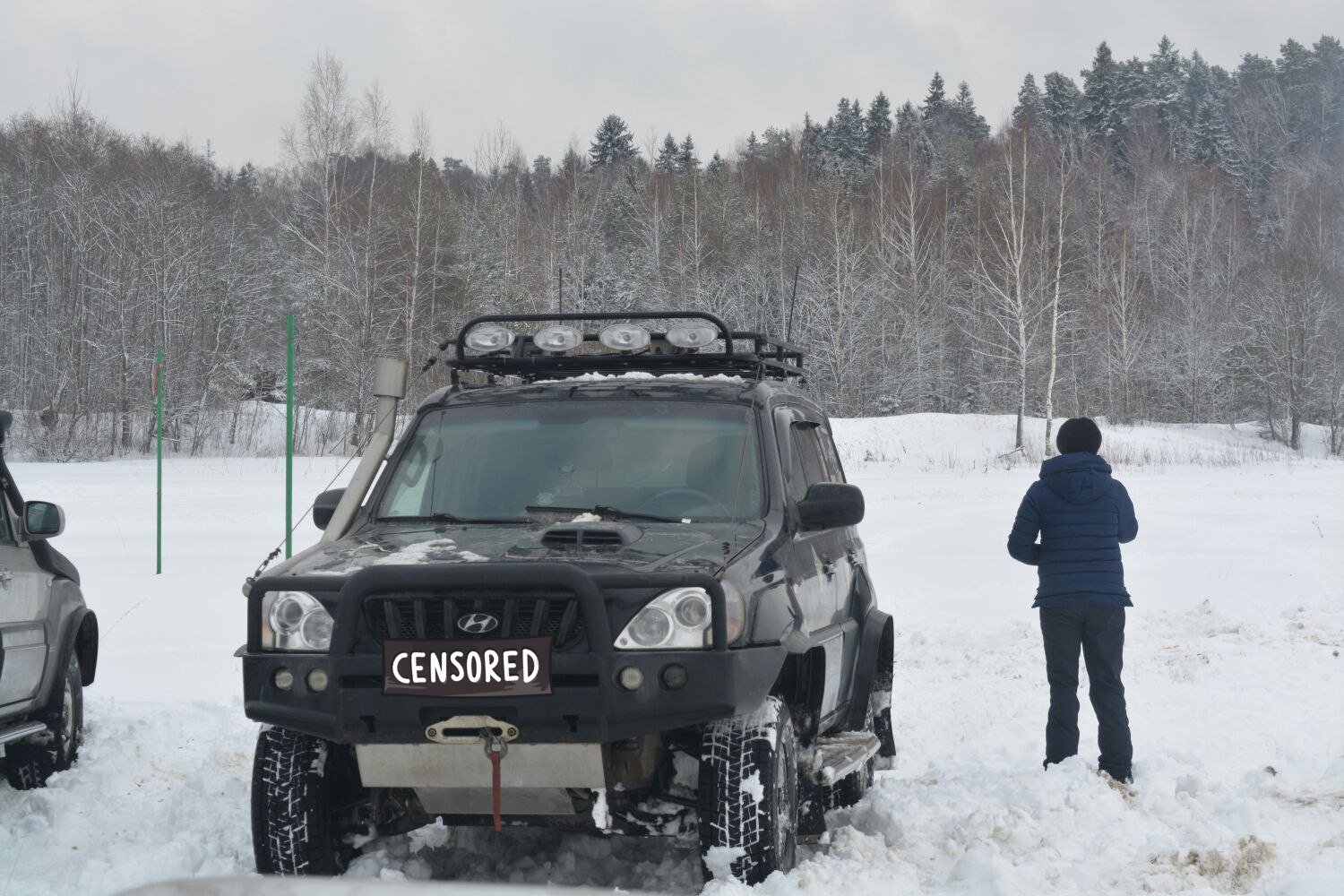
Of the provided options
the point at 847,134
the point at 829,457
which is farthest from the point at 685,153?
the point at 829,457

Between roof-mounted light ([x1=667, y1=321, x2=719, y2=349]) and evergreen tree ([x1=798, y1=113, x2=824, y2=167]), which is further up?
evergreen tree ([x1=798, y1=113, x2=824, y2=167])

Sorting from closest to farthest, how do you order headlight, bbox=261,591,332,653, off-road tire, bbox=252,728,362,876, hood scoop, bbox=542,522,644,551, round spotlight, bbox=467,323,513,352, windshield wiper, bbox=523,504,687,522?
headlight, bbox=261,591,332,653, off-road tire, bbox=252,728,362,876, hood scoop, bbox=542,522,644,551, windshield wiper, bbox=523,504,687,522, round spotlight, bbox=467,323,513,352

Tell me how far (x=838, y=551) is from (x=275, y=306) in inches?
1816

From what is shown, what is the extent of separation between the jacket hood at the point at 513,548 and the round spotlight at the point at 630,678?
0.32m

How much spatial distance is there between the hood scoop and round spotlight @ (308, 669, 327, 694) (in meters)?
0.83

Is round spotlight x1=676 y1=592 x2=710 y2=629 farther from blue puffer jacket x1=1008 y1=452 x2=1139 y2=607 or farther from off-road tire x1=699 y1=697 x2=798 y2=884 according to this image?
blue puffer jacket x1=1008 y1=452 x2=1139 y2=607

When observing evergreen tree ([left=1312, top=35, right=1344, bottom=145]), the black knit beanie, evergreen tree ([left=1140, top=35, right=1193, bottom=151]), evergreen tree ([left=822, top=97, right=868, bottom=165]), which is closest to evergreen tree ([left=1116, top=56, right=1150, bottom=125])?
evergreen tree ([left=1140, top=35, right=1193, bottom=151])

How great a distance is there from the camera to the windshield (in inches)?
203

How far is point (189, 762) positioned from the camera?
263 inches

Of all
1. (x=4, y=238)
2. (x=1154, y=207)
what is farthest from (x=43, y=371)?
(x=1154, y=207)

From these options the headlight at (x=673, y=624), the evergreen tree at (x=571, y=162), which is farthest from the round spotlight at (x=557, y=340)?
the evergreen tree at (x=571, y=162)

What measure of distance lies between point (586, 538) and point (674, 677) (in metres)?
0.67

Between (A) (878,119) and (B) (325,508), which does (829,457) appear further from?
(A) (878,119)

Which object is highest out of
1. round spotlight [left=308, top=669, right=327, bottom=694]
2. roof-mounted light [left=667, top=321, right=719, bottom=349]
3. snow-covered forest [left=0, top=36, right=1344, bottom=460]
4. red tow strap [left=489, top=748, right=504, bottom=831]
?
snow-covered forest [left=0, top=36, right=1344, bottom=460]
